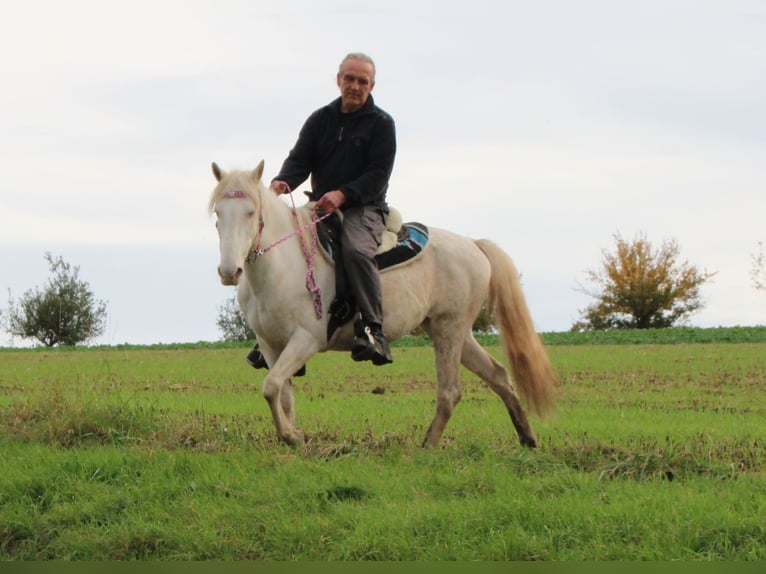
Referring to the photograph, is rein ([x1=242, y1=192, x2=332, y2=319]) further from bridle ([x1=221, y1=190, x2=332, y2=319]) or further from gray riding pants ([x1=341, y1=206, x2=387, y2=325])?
gray riding pants ([x1=341, y1=206, x2=387, y2=325])

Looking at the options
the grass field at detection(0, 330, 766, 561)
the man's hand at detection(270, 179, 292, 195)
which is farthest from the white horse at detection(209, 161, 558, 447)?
the grass field at detection(0, 330, 766, 561)

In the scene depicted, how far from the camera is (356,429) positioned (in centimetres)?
1067

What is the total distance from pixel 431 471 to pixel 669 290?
53.3m

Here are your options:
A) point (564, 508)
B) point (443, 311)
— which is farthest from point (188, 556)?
point (443, 311)

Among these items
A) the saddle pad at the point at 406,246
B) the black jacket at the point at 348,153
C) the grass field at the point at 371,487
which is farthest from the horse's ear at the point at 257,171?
the grass field at the point at 371,487

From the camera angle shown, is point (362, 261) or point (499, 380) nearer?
point (362, 261)

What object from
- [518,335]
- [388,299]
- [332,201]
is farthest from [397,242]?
[518,335]

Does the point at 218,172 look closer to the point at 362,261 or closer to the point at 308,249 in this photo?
the point at 308,249

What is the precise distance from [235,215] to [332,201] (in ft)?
4.06

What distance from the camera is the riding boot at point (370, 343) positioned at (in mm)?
8727

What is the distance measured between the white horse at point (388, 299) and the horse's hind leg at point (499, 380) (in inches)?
0.5

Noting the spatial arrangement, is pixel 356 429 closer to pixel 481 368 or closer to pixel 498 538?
pixel 481 368

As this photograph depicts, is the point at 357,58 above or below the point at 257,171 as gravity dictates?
above

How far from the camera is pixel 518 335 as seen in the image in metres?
10.3
